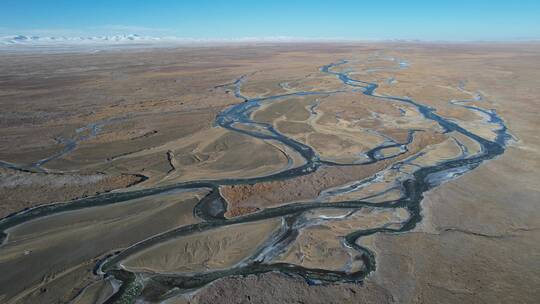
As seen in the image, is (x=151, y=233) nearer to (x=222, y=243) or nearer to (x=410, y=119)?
(x=222, y=243)

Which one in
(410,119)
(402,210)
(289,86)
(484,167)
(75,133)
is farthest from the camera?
(289,86)

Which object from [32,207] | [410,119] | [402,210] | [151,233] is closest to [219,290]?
[151,233]

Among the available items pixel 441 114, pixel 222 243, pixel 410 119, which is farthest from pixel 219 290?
pixel 441 114

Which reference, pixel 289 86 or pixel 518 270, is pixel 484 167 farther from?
pixel 289 86

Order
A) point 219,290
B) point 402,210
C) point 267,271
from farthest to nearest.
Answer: point 402,210 < point 267,271 < point 219,290

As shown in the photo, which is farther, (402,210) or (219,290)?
(402,210)

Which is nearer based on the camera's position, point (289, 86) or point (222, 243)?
point (222, 243)
